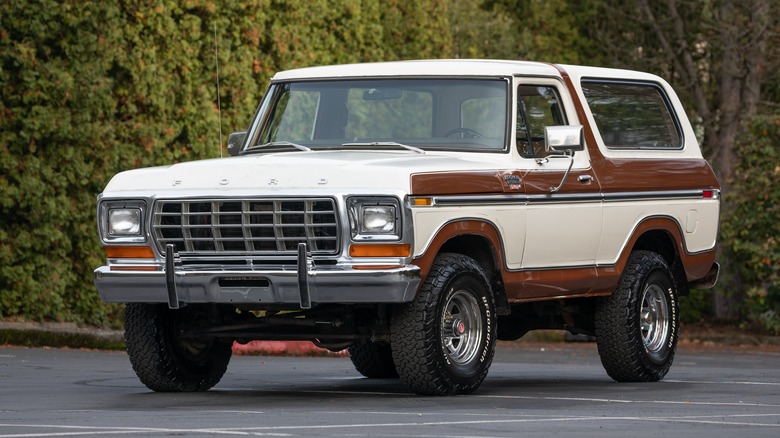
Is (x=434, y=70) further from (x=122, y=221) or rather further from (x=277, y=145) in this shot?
(x=122, y=221)

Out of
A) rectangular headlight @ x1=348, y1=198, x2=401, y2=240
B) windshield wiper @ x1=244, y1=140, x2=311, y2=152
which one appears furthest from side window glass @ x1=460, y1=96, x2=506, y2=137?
rectangular headlight @ x1=348, y1=198, x2=401, y2=240

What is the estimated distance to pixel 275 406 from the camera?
384 inches

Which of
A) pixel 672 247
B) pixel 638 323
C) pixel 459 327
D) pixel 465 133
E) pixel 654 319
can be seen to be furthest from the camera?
pixel 672 247

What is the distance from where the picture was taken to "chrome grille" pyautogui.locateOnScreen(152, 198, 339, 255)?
9.87m

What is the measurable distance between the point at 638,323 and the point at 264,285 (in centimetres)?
345

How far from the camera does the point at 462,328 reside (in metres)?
10.4

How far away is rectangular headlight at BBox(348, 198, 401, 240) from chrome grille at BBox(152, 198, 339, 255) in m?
0.12

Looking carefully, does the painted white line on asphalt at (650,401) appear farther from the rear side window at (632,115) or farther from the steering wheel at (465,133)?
the rear side window at (632,115)

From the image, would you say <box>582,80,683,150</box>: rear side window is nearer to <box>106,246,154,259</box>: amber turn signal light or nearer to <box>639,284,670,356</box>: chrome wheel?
<box>639,284,670,356</box>: chrome wheel

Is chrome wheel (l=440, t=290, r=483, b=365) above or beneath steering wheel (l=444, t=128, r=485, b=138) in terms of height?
beneath

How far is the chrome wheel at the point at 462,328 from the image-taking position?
407 inches

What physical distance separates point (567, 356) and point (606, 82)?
25.7 feet

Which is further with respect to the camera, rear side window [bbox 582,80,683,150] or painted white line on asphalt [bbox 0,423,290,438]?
rear side window [bbox 582,80,683,150]

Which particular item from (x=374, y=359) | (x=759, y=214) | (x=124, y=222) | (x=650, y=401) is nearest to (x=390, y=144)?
(x=124, y=222)
